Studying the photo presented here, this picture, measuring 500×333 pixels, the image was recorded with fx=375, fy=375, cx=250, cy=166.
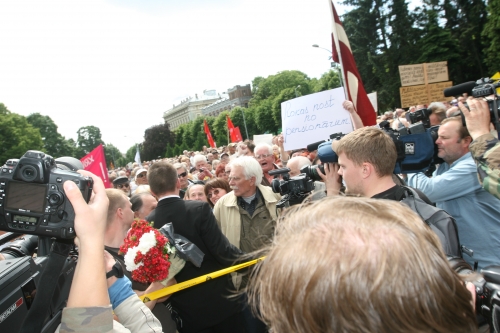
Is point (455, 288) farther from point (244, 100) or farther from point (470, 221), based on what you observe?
point (244, 100)

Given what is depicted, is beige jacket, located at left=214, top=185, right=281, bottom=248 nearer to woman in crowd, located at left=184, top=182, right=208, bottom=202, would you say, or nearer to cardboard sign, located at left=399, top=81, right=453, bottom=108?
woman in crowd, located at left=184, top=182, right=208, bottom=202

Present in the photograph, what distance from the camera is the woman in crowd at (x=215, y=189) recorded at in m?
4.83

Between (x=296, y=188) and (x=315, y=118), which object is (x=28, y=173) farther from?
(x=315, y=118)

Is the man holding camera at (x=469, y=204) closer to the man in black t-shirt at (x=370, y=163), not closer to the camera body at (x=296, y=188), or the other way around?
the man in black t-shirt at (x=370, y=163)

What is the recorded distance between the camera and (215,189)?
4863 millimetres

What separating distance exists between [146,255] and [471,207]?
2372mm

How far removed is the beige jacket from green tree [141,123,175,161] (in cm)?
8913

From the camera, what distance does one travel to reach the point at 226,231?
394cm

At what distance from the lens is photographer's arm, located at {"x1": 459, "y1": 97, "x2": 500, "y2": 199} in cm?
A: 204

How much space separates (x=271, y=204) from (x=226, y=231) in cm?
55

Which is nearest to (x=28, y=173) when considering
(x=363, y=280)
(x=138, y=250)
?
(x=138, y=250)

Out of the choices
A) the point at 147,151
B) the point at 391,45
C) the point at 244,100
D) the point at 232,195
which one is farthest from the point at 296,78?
the point at 232,195

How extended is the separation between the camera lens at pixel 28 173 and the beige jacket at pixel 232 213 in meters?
2.59

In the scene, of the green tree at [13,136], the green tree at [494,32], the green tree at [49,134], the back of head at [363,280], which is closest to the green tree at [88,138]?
the green tree at [49,134]
